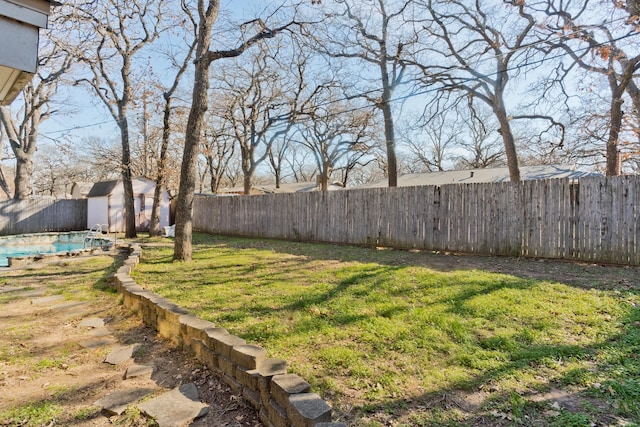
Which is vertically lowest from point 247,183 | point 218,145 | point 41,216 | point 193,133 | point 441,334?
point 441,334

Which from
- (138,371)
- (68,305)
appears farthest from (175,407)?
(68,305)

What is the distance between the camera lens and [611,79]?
374 inches

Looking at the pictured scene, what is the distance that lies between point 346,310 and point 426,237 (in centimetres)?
478

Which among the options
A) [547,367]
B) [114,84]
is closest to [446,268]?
[547,367]

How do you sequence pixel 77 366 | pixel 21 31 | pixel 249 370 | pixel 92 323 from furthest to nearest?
pixel 92 323
pixel 77 366
pixel 249 370
pixel 21 31

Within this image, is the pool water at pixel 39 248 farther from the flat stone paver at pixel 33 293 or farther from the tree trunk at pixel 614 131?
the tree trunk at pixel 614 131

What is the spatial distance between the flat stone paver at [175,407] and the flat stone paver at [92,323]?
6.14ft

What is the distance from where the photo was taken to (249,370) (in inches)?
82.7

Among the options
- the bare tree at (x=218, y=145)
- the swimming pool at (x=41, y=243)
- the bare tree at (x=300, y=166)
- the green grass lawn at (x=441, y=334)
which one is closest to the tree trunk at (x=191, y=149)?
the green grass lawn at (x=441, y=334)

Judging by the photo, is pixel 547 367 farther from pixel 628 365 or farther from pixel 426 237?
pixel 426 237

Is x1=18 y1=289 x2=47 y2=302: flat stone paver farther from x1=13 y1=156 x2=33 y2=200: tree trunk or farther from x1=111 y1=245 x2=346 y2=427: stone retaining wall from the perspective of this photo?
x1=13 y1=156 x2=33 y2=200: tree trunk

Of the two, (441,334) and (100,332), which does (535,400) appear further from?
(100,332)

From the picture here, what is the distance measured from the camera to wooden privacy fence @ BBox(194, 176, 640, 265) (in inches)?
222

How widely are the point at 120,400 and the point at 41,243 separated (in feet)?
45.8
